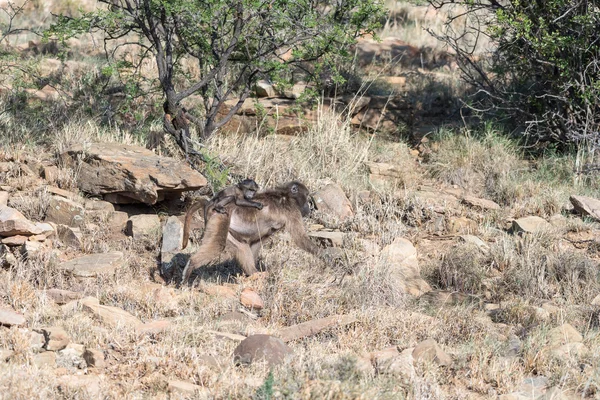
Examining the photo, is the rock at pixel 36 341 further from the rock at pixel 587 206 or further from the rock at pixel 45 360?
the rock at pixel 587 206

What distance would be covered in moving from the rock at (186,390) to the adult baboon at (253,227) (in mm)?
2339

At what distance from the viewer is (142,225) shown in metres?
8.91

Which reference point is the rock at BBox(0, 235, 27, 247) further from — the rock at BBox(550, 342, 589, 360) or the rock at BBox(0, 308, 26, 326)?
the rock at BBox(550, 342, 589, 360)

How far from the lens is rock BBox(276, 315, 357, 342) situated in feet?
21.1

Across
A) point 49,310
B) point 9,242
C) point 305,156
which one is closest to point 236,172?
point 305,156

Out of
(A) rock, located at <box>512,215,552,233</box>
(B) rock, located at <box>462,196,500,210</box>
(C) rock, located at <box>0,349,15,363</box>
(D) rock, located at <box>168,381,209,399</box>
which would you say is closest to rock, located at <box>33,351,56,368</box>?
(C) rock, located at <box>0,349,15,363</box>

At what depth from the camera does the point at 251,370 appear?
18.0 feet

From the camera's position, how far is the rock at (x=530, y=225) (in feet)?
29.8

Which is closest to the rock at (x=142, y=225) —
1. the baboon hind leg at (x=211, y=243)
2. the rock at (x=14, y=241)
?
the rock at (x=14, y=241)

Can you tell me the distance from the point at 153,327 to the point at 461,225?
4550 millimetres

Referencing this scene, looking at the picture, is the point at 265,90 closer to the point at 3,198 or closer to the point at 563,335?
the point at 3,198

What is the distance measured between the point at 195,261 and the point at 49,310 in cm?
147

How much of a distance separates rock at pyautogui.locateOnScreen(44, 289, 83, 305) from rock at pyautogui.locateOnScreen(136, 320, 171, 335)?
973mm

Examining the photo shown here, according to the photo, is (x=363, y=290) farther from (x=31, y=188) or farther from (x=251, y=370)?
(x=31, y=188)
